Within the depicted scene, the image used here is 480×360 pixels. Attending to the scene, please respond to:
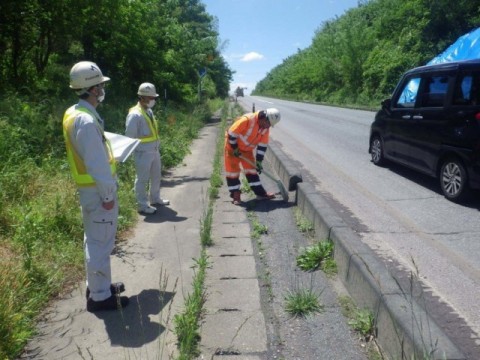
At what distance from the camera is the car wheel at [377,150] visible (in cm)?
871

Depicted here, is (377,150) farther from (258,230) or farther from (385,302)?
(385,302)

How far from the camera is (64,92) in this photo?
12.5 m

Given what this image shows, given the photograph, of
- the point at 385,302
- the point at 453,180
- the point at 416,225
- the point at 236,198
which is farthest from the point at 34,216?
the point at 453,180

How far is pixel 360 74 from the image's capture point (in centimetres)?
3853

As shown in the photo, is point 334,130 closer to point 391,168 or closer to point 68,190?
point 391,168

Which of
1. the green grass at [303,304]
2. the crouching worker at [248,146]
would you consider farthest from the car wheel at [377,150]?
the green grass at [303,304]

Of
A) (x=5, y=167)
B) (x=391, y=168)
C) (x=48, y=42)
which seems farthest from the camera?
(x=48, y=42)

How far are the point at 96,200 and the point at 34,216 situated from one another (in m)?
1.76

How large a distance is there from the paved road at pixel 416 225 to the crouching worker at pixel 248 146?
1184 millimetres

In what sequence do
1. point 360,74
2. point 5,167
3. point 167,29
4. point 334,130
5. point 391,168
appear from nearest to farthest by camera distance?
point 5,167 → point 391,168 → point 334,130 → point 167,29 → point 360,74

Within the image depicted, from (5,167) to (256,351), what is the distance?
4791 mm

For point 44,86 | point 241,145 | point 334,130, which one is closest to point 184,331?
point 241,145

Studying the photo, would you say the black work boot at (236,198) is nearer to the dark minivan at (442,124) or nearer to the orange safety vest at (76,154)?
the dark minivan at (442,124)

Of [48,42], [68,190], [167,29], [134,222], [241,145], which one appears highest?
[167,29]
